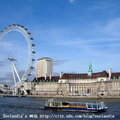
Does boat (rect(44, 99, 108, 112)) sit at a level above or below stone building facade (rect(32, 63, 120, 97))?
below

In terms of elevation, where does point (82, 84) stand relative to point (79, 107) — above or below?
above

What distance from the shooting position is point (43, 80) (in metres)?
151

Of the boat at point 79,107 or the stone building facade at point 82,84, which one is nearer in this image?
the boat at point 79,107

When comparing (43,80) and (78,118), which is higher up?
(43,80)

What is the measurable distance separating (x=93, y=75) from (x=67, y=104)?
270 ft

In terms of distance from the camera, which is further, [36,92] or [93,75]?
[36,92]

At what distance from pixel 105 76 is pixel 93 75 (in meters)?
15.2

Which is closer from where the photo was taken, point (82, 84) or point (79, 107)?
point (79, 107)

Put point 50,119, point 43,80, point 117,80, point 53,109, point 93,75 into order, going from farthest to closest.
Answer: point 43,80
point 93,75
point 117,80
point 53,109
point 50,119

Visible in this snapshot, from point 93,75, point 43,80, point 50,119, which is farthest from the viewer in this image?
point 43,80

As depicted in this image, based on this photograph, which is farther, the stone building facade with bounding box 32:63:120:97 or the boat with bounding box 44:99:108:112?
the stone building facade with bounding box 32:63:120:97

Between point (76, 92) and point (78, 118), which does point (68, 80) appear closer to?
point (76, 92)

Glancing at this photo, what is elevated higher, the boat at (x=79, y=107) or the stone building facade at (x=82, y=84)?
the stone building facade at (x=82, y=84)

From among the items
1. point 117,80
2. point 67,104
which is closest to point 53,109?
point 67,104
